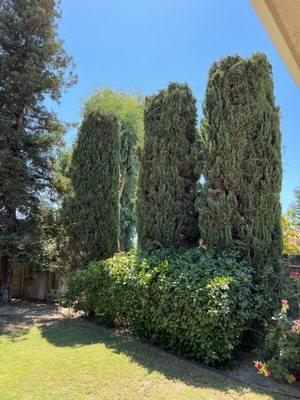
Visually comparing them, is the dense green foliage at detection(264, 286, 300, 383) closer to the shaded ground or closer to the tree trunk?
the shaded ground

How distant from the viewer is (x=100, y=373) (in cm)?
441

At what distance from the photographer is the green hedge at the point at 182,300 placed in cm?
461

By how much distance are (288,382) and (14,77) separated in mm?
11301

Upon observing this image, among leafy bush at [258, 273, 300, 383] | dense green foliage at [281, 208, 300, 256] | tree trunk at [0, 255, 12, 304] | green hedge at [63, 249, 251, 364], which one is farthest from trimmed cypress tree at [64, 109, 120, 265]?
leafy bush at [258, 273, 300, 383]

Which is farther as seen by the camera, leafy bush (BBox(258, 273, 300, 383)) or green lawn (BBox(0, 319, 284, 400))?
leafy bush (BBox(258, 273, 300, 383))

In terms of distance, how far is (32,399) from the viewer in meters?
3.60

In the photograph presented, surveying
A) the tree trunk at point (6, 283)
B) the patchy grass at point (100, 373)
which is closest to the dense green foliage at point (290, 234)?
the patchy grass at point (100, 373)

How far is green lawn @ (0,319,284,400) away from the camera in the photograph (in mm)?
3805

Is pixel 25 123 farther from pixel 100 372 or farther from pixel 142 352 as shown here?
pixel 100 372

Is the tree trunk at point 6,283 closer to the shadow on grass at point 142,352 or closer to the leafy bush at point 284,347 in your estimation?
the shadow on grass at point 142,352

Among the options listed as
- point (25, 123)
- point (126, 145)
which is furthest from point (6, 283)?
point (126, 145)

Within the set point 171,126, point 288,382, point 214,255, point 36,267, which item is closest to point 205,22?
point 171,126

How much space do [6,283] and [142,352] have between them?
298 inches

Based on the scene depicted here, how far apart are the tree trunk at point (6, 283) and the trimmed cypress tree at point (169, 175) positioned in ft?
20.4
